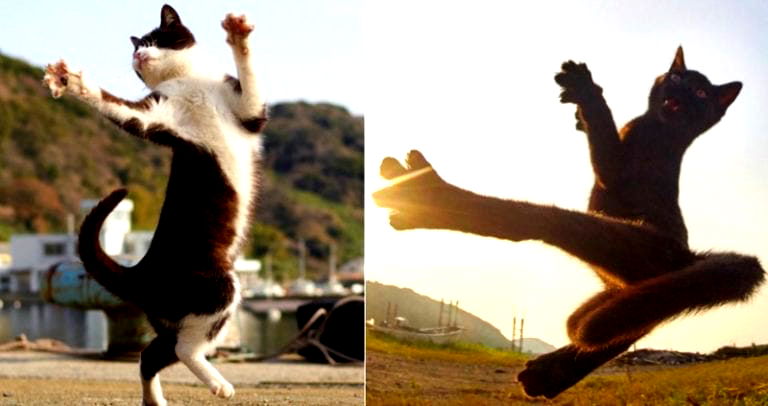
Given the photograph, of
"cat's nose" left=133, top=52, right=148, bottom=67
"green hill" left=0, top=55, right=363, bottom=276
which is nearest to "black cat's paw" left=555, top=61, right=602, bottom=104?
"cat's nose" left=133, top=52, right=148, bottom=67

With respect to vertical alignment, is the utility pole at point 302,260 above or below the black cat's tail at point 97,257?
above

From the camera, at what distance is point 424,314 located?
14.8 feet

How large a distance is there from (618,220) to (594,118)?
373 millimetres

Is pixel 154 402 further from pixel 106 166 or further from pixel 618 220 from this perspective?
pixel 106 166

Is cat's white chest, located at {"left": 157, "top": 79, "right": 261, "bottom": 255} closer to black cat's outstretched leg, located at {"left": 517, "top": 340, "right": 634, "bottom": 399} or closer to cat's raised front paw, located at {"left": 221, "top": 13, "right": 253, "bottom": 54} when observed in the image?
cat's raised front paw, located at {"left": 221, "top": 13, "right": 253, "bottom": 54}

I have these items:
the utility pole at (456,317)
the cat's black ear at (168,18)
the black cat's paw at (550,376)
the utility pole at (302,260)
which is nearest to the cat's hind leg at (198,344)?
the utility pole at (456,317)

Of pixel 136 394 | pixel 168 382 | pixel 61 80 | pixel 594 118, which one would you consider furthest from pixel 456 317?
pixel 168 382

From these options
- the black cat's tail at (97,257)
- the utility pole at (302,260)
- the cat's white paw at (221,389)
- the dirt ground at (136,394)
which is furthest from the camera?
the utility pole at (302,260)

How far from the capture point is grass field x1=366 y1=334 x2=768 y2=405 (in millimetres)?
4508

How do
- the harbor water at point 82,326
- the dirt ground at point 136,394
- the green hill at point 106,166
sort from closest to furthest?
the dirt ground at point 136,394
the harbor water at point 82,326
the green hill at point 106,166

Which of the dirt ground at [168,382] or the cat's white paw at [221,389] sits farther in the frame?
the dirt ground at [168,382]

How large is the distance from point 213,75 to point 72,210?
158ft

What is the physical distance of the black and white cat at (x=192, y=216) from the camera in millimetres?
4082

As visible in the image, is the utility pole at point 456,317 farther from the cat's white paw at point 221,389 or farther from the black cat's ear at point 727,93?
the black cat's ear at point 727,93
